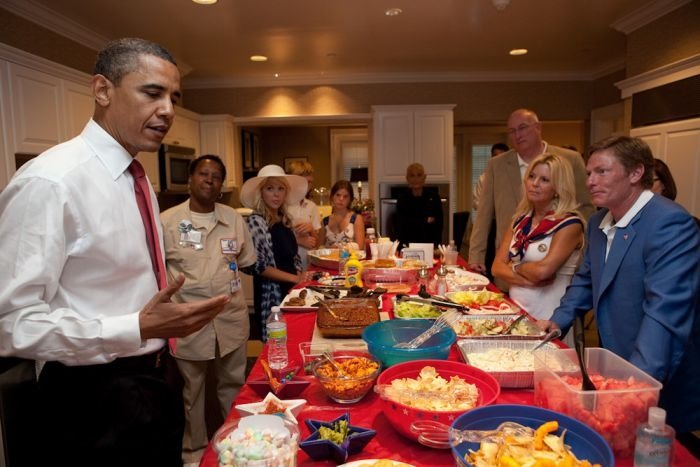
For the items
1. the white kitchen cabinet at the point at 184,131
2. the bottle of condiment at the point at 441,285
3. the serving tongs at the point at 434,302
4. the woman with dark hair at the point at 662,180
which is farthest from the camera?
the white kitchen cabinet at the point at 184,131

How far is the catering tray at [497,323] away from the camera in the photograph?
4.96 ft

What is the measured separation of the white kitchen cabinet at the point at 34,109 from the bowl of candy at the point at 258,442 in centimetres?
306

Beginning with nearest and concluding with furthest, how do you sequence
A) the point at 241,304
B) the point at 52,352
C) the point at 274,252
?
the point at 52,352
the point at 241,304
the point at 274,252

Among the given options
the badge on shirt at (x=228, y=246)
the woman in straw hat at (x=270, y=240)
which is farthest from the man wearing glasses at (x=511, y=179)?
the badge on shirt at (x=228, y=246)

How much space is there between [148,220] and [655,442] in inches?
57.5

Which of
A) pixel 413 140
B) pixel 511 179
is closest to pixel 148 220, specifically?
pixel 511 179

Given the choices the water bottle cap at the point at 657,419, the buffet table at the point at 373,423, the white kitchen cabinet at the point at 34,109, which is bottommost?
the buffet table at the point at 373,423

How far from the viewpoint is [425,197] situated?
5043 millimetres

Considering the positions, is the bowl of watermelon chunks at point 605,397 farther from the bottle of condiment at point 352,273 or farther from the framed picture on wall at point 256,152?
the framed picture on wall at point 256,152

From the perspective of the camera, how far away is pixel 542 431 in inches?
36.3

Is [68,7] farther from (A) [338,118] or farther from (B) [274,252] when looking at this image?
(A) [338,118]

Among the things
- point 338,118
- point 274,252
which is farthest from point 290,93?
point 274,252

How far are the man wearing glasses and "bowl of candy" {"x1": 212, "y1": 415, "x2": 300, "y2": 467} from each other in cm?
248

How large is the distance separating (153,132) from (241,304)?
1.48 metres
